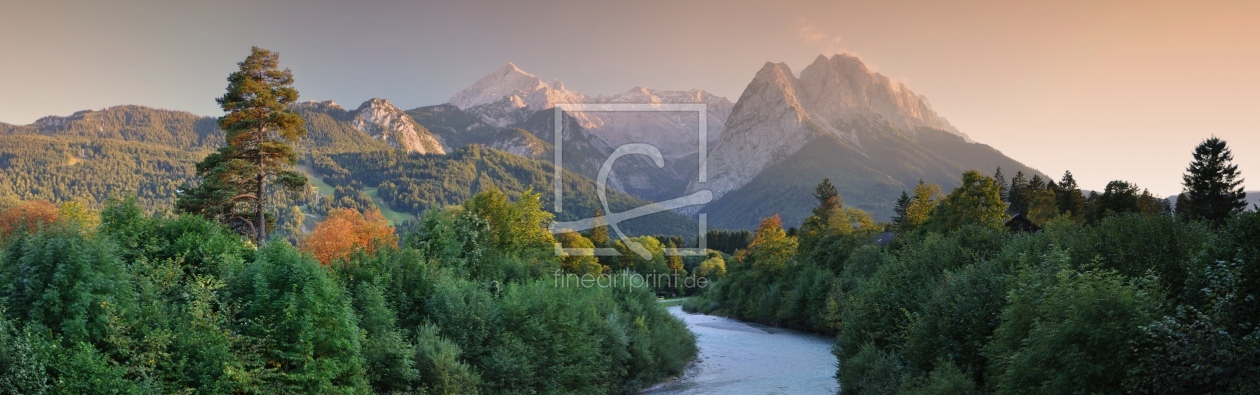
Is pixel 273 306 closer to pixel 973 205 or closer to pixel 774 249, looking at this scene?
pixel 973 205

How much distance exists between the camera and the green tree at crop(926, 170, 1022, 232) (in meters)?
52.1

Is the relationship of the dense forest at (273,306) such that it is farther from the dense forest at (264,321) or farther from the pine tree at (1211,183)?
the pine tree at (1211,183)

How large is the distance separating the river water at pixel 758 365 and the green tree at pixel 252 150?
21875 millimetres

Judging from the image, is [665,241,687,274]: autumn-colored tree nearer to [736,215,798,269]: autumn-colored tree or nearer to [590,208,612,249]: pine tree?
[590,208,612,249]: pine tree

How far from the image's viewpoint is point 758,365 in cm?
4447

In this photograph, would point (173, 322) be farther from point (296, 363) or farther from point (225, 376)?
point (296, 363)

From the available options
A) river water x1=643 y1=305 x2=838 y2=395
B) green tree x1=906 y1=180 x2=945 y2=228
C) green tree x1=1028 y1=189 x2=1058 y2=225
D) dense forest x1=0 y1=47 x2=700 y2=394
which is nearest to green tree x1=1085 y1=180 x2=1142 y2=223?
green tree x1=1028 y1=189 x2=1058 y2=225

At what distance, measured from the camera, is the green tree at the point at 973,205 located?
52.1m

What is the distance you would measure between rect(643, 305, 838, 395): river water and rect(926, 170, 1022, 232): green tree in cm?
1322

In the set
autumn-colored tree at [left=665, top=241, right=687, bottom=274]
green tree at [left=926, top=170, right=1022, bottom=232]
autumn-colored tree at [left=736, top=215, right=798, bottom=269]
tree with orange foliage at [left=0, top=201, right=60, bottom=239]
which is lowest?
autumn-colored tree at [left=665, top=241, right=687, bottom=274]

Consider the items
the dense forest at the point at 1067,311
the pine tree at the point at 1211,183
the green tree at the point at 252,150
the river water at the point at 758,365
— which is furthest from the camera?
the pine tree at the point at 1211,183

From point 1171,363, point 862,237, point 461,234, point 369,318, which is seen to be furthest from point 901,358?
point 862,237

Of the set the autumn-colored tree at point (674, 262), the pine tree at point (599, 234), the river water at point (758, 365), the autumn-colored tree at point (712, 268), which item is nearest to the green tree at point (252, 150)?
the river water at point (758, 365)

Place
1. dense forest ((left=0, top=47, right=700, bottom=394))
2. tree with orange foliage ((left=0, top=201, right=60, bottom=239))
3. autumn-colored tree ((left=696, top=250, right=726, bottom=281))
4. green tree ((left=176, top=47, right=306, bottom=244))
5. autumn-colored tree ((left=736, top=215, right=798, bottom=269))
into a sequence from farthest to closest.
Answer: autumn-colored tree ((left=696, top=250, right=726, bottom=281))
autumn-colored tree ((left=736, top=215, right=798, bottom=269))
green tree ((left=176, top=47, right=306, bottom=244))
tree with orange foliage ((left=0, top=201, right=60, bottom=239))
dense forest ((left=0, top=47, right=700, bottom=394))
